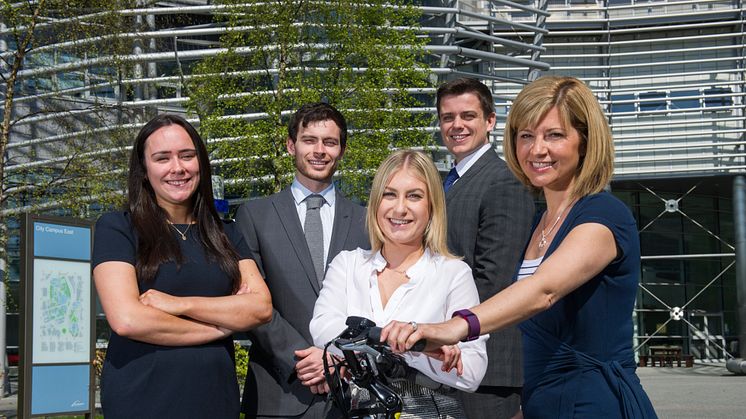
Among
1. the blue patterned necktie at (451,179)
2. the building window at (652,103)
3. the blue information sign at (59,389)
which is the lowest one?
the blue information sign at (59,389)

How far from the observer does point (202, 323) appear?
353 centimetres

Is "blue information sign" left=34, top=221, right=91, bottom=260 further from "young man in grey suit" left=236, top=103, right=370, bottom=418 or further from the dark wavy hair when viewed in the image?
the dark wavy hair

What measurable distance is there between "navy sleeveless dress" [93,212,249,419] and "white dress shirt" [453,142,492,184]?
142cm

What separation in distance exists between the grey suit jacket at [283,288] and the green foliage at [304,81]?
37.7 feet

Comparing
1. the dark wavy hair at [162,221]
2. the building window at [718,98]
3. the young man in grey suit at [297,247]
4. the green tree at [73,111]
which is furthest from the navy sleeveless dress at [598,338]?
the building window at [718,98]

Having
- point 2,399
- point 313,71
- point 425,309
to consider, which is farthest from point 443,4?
point 425,309

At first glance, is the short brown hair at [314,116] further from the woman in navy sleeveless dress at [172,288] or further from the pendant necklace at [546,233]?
the pendant necklace at [546,233]

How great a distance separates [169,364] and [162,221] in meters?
0.54

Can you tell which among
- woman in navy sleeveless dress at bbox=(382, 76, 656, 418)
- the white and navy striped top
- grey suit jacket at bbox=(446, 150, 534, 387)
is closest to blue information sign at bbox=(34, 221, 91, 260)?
grey suit jacket at bbox=(446, 150, 534, 387)

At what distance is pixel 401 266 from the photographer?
3.34 m

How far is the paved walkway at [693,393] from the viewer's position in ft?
53.8

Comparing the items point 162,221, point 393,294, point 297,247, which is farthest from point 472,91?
point 393,294

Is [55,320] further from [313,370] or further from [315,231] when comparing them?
[313,370]

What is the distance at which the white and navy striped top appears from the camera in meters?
2.93
